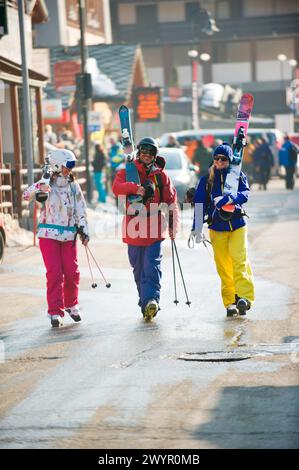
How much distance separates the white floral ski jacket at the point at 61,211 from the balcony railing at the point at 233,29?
69.6 metres

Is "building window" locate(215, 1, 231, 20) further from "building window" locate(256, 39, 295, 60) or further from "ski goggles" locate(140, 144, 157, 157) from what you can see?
"ski goggles" locate(140, 144, 157, 157)

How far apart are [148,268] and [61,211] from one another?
1.00 metres

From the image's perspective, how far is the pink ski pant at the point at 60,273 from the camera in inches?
475

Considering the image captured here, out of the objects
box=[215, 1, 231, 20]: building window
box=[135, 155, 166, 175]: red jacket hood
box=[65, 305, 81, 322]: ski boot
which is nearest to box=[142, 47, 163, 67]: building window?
box=[215, 1, 231, 20]: building window

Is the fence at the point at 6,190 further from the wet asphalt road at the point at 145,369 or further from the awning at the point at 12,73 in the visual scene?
the wet asphalt road at the point at 145,369

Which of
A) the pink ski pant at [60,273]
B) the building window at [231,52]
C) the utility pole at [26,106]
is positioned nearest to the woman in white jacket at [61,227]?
the pink ski pant at [60,273]

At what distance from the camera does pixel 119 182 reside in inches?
478

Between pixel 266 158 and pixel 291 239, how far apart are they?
1942 cm

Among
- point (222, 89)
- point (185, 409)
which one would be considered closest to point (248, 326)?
point (185, 409)

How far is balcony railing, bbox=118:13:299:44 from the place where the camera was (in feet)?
270

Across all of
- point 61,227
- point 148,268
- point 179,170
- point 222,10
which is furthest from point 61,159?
point 222,10

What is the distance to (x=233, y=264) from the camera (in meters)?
12.2

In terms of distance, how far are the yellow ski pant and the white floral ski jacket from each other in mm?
1313

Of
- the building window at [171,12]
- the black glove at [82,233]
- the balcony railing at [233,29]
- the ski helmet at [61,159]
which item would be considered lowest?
the black glove at [82,233]
